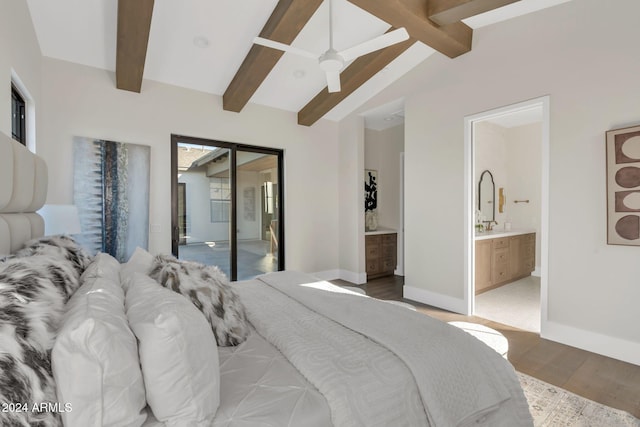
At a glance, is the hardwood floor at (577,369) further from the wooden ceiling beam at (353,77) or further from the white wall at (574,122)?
the wooden ceiling beam at (353,77)

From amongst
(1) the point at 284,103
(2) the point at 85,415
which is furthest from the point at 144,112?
(2) the point at 85,415

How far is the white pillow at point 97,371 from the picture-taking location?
0.74 meters

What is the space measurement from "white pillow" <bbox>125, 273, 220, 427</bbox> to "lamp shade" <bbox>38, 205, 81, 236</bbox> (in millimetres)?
2024

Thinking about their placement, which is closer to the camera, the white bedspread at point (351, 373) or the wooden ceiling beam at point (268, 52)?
the white bedspread at point (351, 373)

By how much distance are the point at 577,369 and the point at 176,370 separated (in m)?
2.97

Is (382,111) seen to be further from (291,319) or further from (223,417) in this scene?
(223,417)

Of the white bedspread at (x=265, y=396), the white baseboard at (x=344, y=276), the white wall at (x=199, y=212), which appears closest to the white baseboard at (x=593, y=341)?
the white baseboard at (x=344, y=276)

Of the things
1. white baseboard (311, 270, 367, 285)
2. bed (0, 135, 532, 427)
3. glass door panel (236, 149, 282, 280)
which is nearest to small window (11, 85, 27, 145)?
bed (0, 135, 532, 427)

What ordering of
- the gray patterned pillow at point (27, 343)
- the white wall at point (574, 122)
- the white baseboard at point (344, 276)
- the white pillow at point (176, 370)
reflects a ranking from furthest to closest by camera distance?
the white baseboard at point (344, 276)
the white wall at point (574, 122)
the white pillow at point (176, 370)
the gray patterned pillow at point (27, 343)

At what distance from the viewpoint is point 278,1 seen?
9.40ft

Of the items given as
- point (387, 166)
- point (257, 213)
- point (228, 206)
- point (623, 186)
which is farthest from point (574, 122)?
point (228, 206)

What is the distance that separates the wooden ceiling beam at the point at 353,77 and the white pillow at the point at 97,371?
3823 mm

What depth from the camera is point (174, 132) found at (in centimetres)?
382

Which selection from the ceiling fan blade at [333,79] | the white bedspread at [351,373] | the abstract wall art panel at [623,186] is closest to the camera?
the white bedspread at [351,373]
